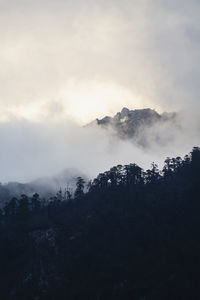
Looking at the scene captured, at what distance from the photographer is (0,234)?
102438 mm

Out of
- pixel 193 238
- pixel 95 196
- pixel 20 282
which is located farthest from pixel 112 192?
pixel 20 282

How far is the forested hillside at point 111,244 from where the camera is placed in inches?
2916

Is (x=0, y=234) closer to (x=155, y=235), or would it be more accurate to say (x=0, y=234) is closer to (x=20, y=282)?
(x=20, y=282)

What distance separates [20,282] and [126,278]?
28047mm

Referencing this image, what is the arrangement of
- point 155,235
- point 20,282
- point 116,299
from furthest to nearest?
point 155,235, point 20,282, point 116,299

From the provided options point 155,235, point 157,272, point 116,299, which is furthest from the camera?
point 155,235

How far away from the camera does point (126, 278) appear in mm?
75750

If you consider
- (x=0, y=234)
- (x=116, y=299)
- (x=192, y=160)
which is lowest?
(x=116, y=299)

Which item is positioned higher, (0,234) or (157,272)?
(0,234)

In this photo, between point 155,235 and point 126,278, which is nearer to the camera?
point 126,278

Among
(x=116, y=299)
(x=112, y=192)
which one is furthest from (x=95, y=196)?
(x=116, y=299)

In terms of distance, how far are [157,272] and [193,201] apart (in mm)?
34202

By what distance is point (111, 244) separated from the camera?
90938mm

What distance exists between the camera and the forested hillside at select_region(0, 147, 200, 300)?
243 ft
